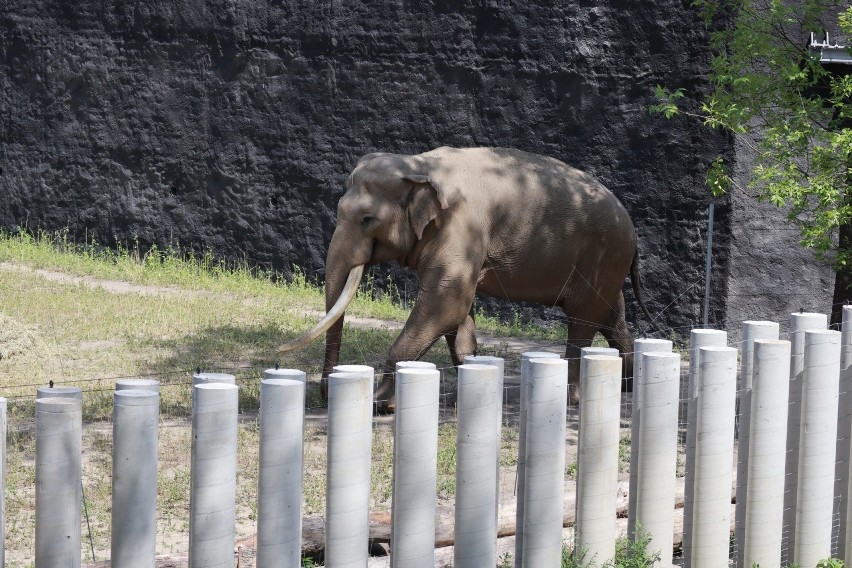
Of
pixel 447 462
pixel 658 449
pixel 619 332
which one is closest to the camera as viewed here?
pixel 658 449

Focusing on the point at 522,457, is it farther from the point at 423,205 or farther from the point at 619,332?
the point at 619,332

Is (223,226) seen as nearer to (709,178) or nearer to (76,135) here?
(76,135)

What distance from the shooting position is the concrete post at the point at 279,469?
13.2ft

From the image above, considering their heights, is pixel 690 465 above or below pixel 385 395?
above

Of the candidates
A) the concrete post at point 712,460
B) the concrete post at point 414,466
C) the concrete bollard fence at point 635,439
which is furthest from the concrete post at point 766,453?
the concrete post at point 414,466

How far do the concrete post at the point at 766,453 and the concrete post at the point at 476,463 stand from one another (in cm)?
124

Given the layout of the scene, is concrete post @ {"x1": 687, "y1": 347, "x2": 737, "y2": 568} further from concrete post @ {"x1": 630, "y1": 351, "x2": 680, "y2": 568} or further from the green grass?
the green grass

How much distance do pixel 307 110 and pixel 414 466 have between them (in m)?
11.4

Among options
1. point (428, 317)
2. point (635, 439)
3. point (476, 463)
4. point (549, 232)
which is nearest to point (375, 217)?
point (428, 317)

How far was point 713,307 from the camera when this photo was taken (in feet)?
42.4

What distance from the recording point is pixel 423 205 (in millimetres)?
8891

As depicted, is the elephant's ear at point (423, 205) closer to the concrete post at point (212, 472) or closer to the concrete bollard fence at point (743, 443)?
the concrete bollard fence at point (743, 443)

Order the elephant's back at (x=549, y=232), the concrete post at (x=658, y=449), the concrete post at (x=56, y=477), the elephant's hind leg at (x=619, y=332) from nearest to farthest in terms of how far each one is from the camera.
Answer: the concrete post at (x=56, y=477) < the concrete post at (x=658, y=449) < the elephant's back at (x=549, y=232) < the elephant's hind leg at (x=619, y=332)

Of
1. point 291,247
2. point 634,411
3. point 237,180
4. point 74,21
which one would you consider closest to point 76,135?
point 74,21
